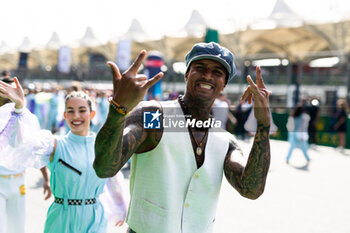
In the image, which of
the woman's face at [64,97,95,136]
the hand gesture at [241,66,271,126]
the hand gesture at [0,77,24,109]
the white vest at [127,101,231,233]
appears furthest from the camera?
the woman's face at [64,97,95,136]

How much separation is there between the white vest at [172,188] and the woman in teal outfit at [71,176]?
3.73ft

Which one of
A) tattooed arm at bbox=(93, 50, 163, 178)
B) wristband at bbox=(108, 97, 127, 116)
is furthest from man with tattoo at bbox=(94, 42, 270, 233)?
wristband at bbox=(108, 97, 127, 116)

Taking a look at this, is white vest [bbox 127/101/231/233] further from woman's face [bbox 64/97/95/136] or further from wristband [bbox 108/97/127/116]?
woman's face [bbox 64/97/95/136]

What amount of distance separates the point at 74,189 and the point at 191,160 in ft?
4.51

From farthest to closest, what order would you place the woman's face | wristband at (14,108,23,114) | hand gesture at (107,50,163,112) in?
the woman's face, wristband at (14,108,23,114), hand gesture at (107,50,163,112)

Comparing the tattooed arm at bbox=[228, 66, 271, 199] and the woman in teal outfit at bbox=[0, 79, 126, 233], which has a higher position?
the tattooed arm at bbox=[228, 66, 271, 199]

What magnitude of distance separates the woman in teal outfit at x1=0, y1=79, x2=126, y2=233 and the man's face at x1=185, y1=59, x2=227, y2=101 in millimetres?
1387

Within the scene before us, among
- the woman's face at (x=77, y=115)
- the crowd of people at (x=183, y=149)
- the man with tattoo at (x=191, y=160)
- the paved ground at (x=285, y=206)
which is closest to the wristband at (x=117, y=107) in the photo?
the crowd of people at (x=183, y=149)

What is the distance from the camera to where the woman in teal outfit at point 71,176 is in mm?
2523

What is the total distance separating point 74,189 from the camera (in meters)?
2.58

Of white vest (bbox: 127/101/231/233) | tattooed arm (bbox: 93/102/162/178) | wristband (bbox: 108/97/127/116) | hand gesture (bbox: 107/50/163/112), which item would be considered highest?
hand gesture (bbox: 107/50/163/112)

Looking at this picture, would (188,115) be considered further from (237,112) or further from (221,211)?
(237,112)

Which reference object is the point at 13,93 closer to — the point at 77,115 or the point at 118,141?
the point at 77,115

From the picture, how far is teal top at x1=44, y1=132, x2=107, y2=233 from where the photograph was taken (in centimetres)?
253
